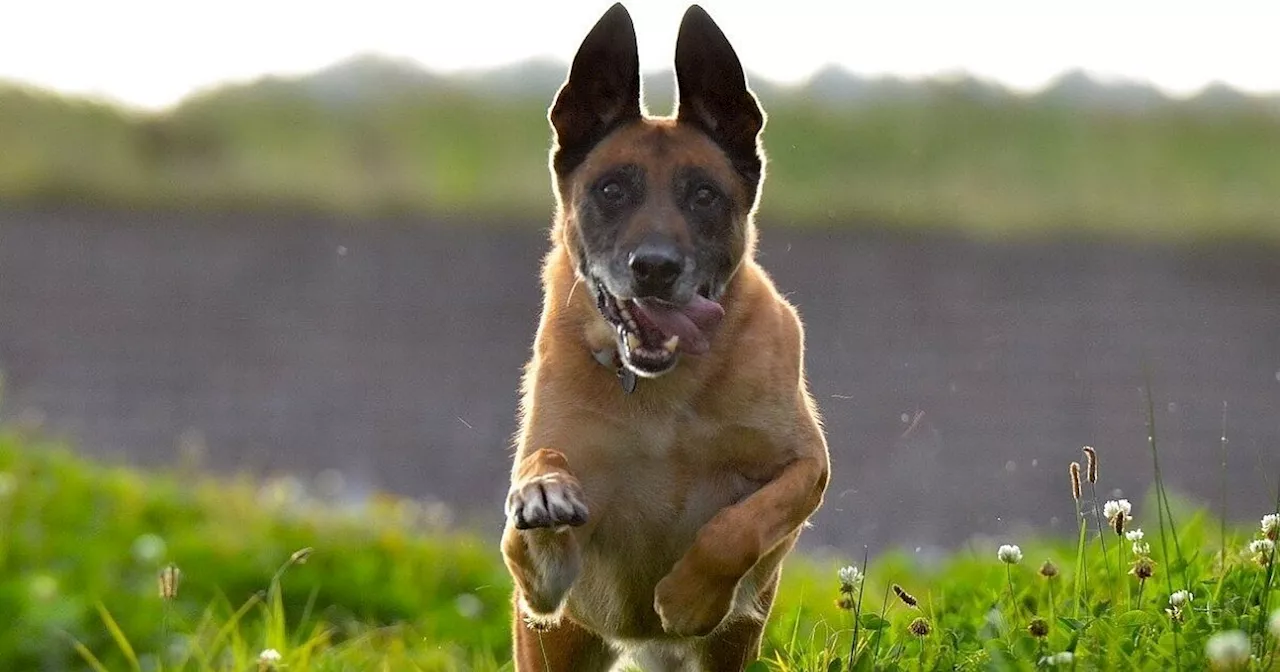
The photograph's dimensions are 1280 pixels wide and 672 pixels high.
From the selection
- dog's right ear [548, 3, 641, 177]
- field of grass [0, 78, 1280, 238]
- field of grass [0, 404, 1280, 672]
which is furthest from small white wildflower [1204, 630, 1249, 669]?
field of grass [0, 78, 1280, 238]

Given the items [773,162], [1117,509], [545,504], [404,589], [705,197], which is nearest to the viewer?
[545,504]

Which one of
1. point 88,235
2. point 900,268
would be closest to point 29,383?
point 88,235

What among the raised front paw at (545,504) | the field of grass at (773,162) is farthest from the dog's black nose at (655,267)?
the field of grass at (773,162)

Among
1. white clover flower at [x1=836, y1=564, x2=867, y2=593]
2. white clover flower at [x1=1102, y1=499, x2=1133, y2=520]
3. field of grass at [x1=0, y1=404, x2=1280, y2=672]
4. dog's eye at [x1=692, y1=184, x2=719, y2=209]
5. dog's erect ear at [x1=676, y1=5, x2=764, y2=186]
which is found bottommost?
field of grass at [x1=0, y1=404, x2=1280, y2=672]

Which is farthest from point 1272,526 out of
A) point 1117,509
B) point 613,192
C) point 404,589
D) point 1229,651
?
point 404,589

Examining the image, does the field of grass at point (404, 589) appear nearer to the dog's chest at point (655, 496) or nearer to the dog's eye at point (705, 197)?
the dog's chest at point (655, 496)

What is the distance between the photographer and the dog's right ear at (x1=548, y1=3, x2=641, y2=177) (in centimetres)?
407

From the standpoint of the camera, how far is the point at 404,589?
6797mm

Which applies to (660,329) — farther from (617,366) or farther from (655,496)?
(655,496)

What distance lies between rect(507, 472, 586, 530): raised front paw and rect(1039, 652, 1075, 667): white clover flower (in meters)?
1.06

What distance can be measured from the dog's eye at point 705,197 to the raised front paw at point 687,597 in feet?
3.31

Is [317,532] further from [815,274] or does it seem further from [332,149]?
[332,149]

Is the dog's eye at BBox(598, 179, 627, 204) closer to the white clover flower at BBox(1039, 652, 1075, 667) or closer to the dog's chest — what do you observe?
the dog's chest

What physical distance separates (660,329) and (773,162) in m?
9.78
